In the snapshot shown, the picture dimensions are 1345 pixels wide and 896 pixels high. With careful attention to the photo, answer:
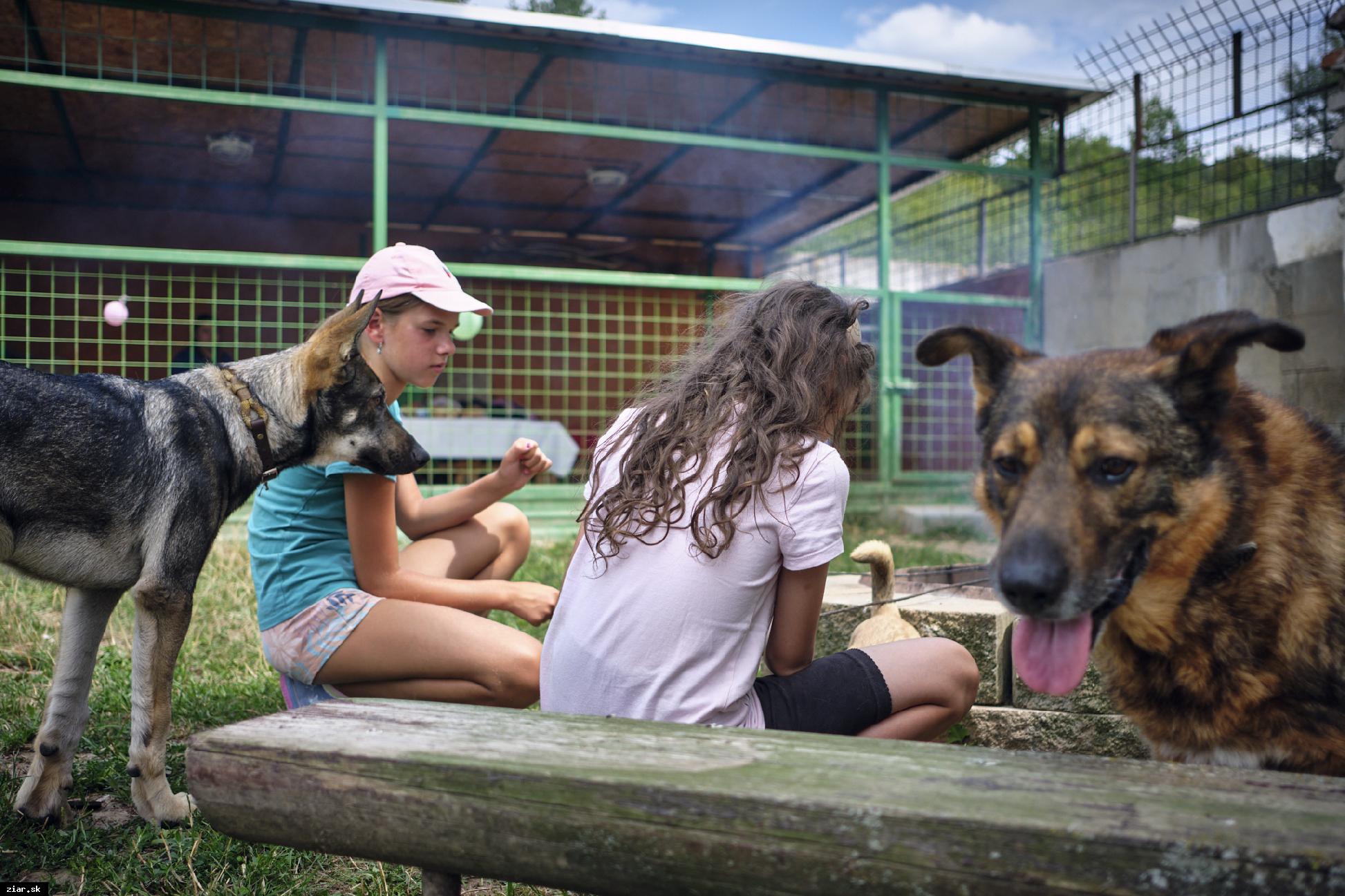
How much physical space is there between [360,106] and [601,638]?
6.99 m

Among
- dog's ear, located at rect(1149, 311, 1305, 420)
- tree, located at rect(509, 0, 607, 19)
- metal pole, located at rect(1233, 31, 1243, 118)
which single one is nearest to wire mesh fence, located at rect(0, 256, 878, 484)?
metal pole, located at rect(1233, 31, 1243, 118)

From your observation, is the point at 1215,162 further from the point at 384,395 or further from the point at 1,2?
the point at 1,2

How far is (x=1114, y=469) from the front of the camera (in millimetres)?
1784

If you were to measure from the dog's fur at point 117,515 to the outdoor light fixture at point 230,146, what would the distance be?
A: 29.0 feet

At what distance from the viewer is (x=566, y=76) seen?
9570 mm

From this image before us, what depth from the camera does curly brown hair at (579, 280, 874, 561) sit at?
2086 millimetres

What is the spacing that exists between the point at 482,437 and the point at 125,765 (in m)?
6.26

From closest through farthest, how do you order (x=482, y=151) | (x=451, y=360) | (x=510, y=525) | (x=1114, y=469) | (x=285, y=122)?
1. (x=1114, y=469)
2. (x=510, y=525)
3. (x=285, y=122)
4. (x=482, y=151)
5. (x=451, y=360)

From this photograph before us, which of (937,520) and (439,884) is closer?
(439,884)

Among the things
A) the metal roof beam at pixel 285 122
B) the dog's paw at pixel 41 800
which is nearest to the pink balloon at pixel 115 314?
the metal roof beam at pixel 285 122

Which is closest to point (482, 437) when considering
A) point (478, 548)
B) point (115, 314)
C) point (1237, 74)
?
point (115, 314)

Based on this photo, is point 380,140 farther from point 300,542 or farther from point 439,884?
point 439,884

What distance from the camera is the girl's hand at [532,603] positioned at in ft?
10.2

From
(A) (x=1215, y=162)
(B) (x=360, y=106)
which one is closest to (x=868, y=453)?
(A) (x=1215, y=162)
